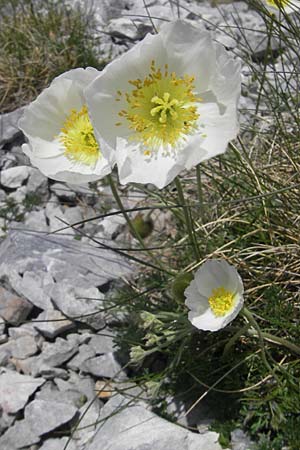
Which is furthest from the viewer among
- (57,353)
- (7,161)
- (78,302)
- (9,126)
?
(9,126)

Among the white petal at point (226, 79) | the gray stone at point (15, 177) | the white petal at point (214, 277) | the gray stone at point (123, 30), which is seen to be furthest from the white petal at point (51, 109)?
the gray stone at point (123, 30)

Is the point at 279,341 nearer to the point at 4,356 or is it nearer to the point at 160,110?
the point at 160,110

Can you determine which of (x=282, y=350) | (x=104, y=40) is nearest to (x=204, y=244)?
(x=282, y=350)

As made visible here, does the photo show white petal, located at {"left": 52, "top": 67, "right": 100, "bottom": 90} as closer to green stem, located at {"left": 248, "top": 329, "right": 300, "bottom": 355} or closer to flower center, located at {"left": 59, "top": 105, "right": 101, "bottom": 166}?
flower center, located at {"left": 59, "top": 105, "right": 101, "bottom": 166}

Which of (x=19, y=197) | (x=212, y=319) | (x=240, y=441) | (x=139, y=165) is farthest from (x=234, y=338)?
(x=19, y=197)

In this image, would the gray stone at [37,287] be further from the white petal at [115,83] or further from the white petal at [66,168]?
the white petal at [115,83]

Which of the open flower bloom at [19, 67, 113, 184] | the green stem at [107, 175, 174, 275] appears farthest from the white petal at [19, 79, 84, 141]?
the green stem at [107, 175, 174, 275]
